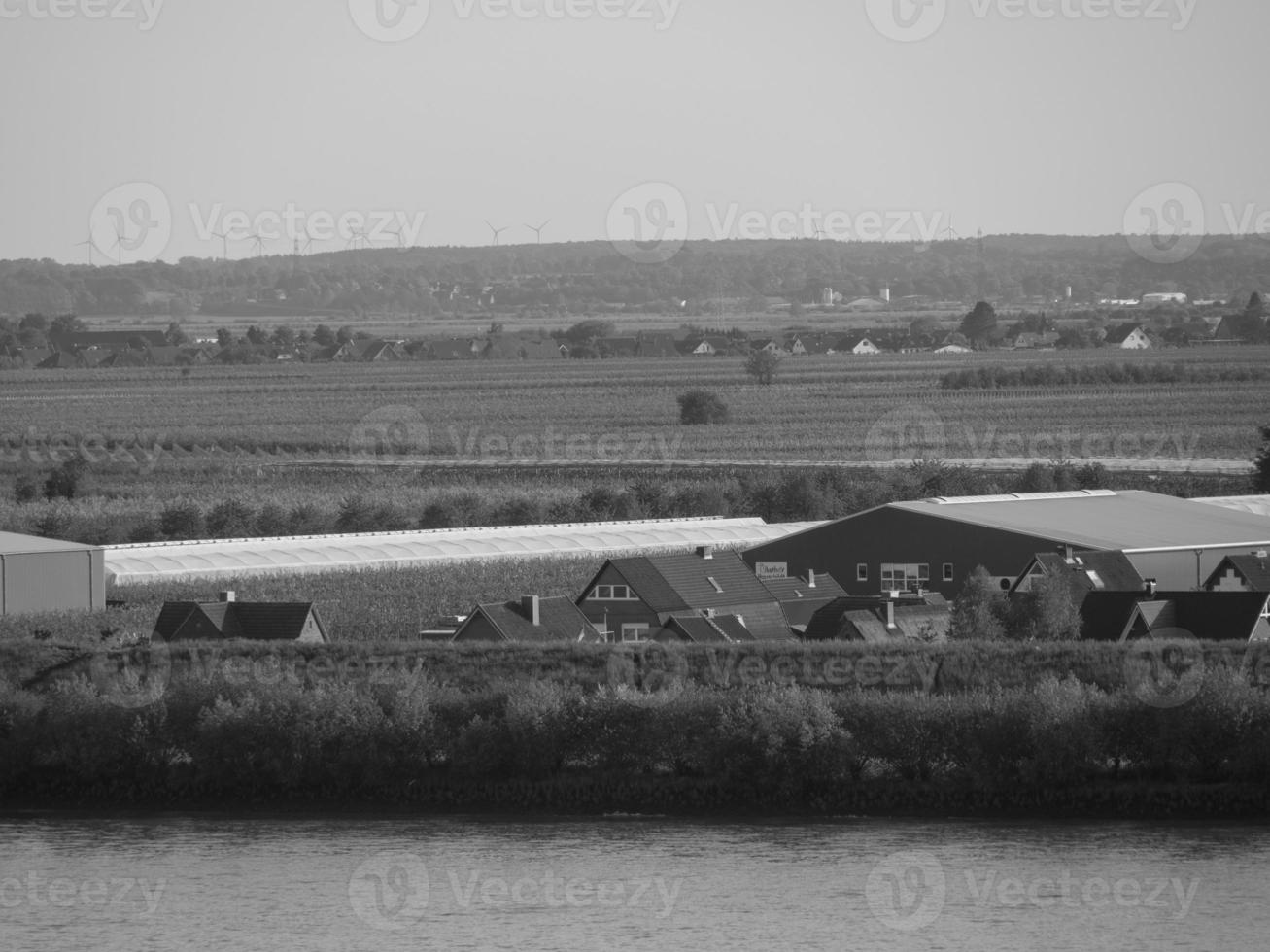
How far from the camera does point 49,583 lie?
27.9 meters

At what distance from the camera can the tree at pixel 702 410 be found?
199ft

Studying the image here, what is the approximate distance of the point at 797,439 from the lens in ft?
181

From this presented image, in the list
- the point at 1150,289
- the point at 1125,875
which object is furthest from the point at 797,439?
the point at 1150,289

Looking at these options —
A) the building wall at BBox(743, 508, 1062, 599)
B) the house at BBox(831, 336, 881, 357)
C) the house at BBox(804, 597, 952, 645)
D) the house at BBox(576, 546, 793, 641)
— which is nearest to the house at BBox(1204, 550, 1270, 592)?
the building wall at BBox(743, 508, 1062, 599)

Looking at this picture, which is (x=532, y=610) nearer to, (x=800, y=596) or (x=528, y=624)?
(x=528, y=624)

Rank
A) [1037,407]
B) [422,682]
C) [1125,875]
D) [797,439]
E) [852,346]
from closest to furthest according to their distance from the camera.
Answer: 1. [1125,875]
2. [422,682]
3. [797,439]
4. [1037,407]
5. [852,346]

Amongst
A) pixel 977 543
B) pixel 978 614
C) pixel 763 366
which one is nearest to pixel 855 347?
pixel 763 366

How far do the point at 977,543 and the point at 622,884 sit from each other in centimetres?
1257

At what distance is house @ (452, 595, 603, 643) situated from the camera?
912 inches

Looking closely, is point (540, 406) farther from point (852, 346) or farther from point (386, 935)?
point (386, 935)

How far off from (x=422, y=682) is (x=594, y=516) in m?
18.1

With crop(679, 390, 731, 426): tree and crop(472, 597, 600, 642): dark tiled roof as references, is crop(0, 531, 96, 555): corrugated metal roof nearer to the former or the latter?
crop(472, 597, 600, 642): dark tiled roof

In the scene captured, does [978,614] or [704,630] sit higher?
[978,614]

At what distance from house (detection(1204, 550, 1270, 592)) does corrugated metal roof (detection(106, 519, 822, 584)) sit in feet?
25.7
